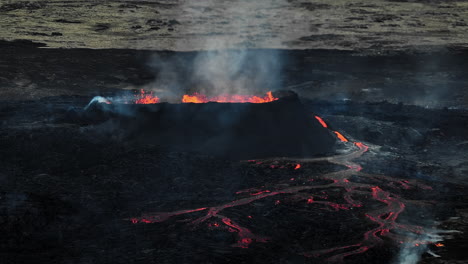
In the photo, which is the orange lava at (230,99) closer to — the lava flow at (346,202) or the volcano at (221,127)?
the volcano at (221,127)

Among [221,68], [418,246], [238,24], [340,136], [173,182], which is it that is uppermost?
[418,246]

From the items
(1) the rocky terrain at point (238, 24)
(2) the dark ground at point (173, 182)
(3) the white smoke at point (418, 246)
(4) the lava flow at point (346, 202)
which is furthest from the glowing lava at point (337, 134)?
Answer: (1) the rocky terrain at point (238, 24)

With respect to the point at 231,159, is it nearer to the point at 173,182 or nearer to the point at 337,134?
the point at 173,182

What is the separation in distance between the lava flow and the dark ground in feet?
0.67

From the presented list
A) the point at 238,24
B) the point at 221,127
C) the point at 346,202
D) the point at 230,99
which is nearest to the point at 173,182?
the point at 221,127

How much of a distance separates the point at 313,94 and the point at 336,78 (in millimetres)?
3053

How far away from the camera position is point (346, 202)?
11.8m

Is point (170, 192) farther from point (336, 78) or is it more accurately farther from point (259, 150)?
point (336, 78)

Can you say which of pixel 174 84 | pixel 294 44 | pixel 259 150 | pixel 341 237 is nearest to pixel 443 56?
pixel 294 44

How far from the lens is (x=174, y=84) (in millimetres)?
24328

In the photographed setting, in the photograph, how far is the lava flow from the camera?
9906 millimetres

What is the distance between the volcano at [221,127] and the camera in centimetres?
1485

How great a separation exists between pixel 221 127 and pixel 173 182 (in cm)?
290

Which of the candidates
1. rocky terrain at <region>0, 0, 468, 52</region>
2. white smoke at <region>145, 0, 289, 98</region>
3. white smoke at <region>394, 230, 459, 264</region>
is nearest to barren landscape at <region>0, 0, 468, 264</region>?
white smoke at <region>394, 230, 459, 264</region>
